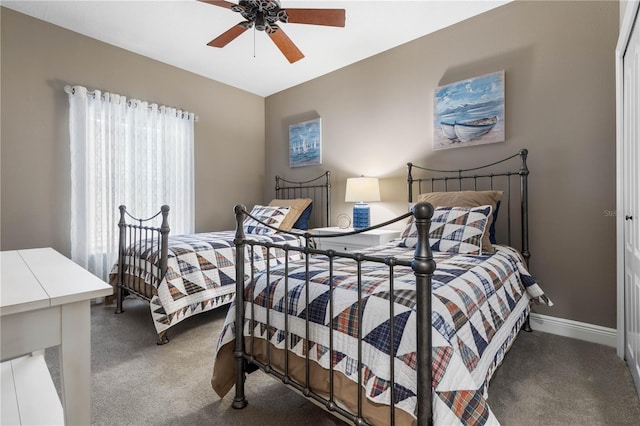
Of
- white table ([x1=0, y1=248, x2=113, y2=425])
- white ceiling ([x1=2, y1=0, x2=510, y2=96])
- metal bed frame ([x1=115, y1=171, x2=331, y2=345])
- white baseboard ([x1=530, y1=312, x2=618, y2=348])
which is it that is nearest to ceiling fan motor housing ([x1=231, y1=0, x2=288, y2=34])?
white ceiling ([x1=2, y1=0, x2=510, y2=96])

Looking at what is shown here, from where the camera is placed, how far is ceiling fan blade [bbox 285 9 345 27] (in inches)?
81.5

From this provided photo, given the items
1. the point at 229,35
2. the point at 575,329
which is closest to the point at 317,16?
the point at 229,35

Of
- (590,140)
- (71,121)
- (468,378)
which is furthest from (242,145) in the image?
(468,378)

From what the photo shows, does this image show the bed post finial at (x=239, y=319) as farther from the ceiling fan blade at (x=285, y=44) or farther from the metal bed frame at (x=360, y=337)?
the ceiling fan blade at (x=285, y=44)

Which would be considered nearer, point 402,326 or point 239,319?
point 402,326

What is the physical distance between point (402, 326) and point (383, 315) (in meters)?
0.07

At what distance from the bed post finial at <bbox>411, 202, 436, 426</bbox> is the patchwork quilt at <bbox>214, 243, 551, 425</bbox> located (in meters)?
0.03

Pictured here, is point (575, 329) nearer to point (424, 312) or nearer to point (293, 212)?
point (424, 312)

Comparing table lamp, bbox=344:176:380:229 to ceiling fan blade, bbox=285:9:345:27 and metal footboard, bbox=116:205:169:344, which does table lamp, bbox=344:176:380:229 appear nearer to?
ceiling fan blade, bbox=285:9:345:27

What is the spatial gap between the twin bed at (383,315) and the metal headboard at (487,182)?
0.04 metres

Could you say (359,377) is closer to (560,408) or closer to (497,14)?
(560,408)

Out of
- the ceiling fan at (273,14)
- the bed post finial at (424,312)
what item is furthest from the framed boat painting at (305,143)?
the bed post finial at (424,312)

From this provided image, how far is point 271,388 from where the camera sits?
174cm

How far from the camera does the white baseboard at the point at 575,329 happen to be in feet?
7.36
